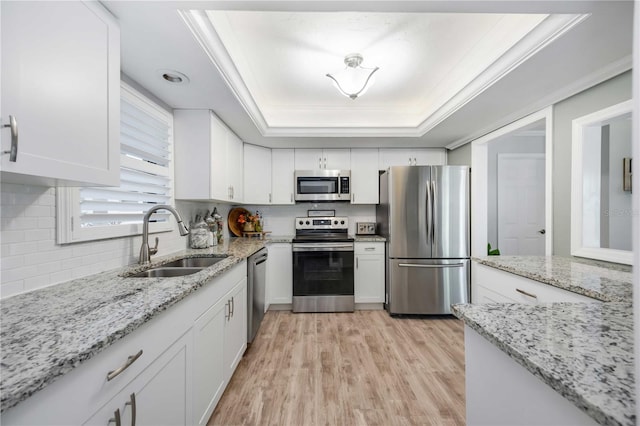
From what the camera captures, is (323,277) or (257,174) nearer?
(323,277)

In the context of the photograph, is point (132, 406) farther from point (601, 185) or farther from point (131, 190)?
point (601, 185)

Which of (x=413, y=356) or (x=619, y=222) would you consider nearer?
(x=619, y=222)

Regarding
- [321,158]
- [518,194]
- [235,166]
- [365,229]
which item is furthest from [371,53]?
[518,194]

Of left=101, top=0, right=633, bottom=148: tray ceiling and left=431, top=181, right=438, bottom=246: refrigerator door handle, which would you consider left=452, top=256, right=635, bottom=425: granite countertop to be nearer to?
left=101, top=0, right=633, bottom=148: tray ceiling

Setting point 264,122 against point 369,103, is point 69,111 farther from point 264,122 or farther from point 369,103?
point 369,103

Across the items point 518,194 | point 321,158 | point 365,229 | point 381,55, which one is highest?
point 381,55

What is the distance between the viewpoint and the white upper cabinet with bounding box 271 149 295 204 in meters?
3.58

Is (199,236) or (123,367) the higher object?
(199,236)

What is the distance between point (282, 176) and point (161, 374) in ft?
9.21

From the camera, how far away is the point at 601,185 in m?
1.83

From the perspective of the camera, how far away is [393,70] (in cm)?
230

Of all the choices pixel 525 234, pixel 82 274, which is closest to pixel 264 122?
pixel 82 274

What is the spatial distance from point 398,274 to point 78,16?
3180 mm

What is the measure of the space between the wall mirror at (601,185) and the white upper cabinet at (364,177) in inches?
79.8
